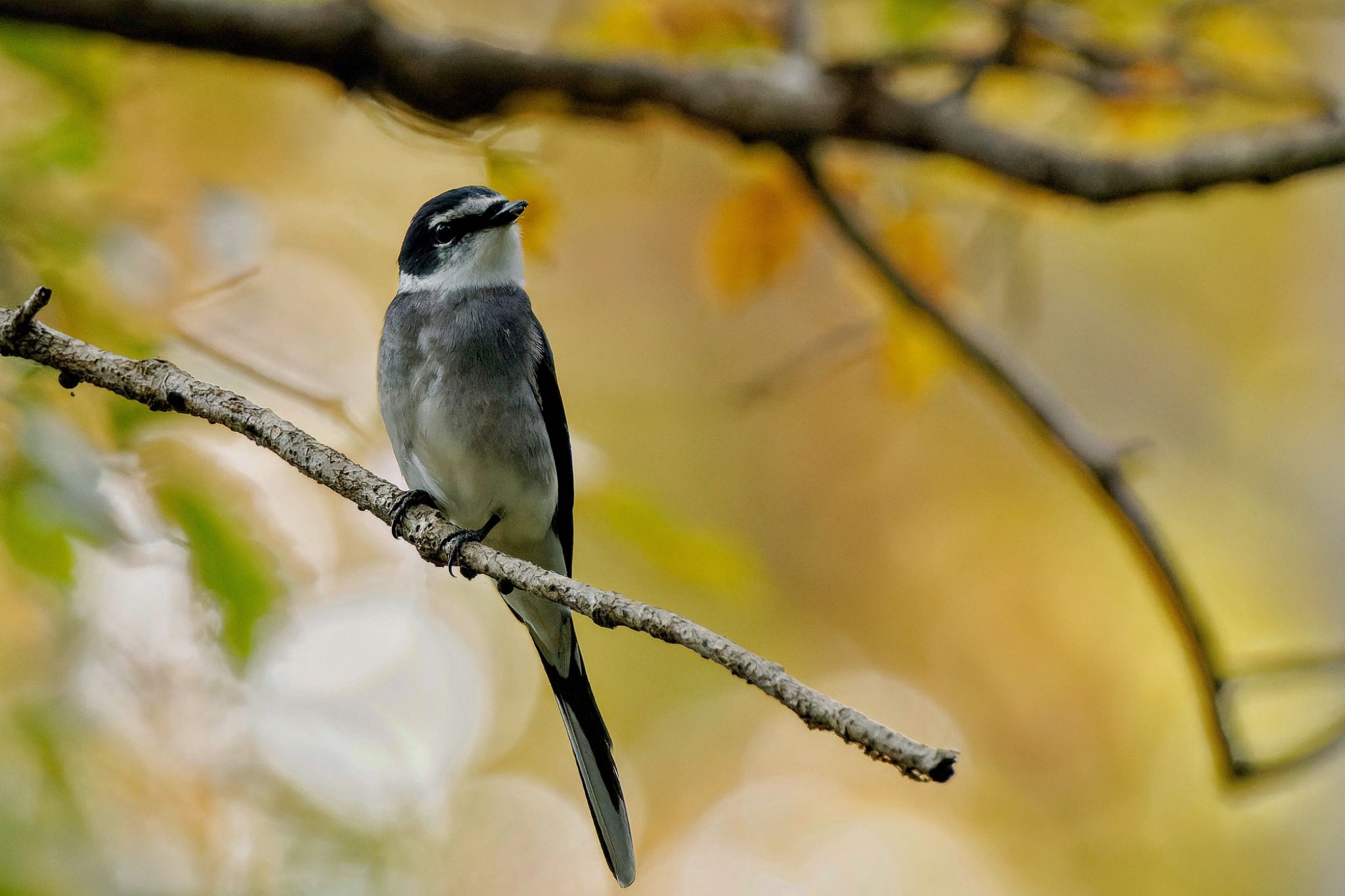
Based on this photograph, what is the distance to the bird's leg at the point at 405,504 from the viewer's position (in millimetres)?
2461

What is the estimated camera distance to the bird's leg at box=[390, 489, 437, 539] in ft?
8.07

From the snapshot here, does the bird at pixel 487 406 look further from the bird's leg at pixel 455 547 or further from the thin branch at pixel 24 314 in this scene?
the thin branch at pixel 24 314

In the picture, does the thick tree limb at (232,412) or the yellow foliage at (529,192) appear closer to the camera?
the thick tree limb at (232,412)

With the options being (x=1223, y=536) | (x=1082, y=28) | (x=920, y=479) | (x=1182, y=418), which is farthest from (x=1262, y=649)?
(x=1082, y=28)

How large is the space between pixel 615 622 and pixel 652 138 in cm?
349

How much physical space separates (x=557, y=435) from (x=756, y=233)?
50.3 inches

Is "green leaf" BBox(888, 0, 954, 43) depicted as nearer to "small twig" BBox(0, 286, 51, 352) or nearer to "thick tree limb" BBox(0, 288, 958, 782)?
"thick tree limb" BBox(0, 288, 958, 782)

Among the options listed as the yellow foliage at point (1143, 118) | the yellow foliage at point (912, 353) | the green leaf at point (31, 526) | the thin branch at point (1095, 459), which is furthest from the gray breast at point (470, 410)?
the yellow foliage at point (1143, 118)

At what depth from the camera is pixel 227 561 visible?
2801mm

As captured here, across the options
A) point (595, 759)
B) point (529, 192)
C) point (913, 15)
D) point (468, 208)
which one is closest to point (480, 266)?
point (468, 208)

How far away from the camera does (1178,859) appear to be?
8195 millimetres

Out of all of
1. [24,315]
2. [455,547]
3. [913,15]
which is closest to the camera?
[24,315]

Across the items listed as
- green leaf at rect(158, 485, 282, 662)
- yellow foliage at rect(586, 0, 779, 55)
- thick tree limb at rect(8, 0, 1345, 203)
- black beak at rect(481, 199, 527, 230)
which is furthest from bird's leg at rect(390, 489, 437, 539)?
yellow foliage at rect(586, 0, 779, 55)

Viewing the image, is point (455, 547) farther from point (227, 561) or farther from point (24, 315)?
point (24, 315)
